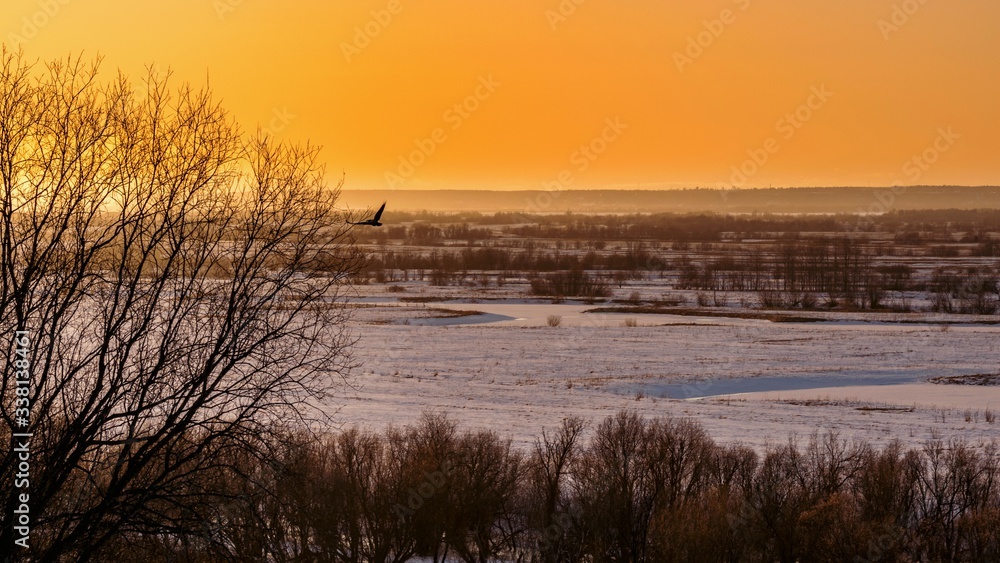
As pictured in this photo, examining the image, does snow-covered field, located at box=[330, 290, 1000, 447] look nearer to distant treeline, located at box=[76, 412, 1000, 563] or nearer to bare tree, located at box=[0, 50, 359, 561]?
distant treeline, located at box=[76, 412, 1000, 563]

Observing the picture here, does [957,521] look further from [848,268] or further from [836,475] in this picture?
[848,268]

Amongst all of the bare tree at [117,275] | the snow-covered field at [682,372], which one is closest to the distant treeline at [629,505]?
the snow-covered field at [682,372]

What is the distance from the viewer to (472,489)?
66.0 feet

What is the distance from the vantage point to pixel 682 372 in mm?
39312

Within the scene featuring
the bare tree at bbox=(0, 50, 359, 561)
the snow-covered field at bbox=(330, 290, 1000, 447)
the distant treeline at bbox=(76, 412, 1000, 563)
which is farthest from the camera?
the snow-covered field at bbox=(330, 290, 1000, 447)

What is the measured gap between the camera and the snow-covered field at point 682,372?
29812 millimetres

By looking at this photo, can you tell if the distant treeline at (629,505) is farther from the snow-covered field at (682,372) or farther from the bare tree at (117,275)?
the bare tree at (117,275)

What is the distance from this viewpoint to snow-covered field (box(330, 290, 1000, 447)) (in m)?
29.8

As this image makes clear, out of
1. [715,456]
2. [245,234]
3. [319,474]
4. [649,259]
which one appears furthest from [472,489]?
[649,259]

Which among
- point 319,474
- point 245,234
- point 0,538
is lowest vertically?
point 319,474

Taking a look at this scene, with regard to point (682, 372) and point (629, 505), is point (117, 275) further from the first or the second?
Result: point (682, 372)

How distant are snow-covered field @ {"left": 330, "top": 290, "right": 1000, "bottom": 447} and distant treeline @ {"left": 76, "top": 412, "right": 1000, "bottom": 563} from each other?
176 inches

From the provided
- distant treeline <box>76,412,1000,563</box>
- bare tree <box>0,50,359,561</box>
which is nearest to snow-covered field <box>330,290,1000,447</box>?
distant treeline <box>76,412,1000,563</box>

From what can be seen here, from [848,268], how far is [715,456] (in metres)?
59.0
